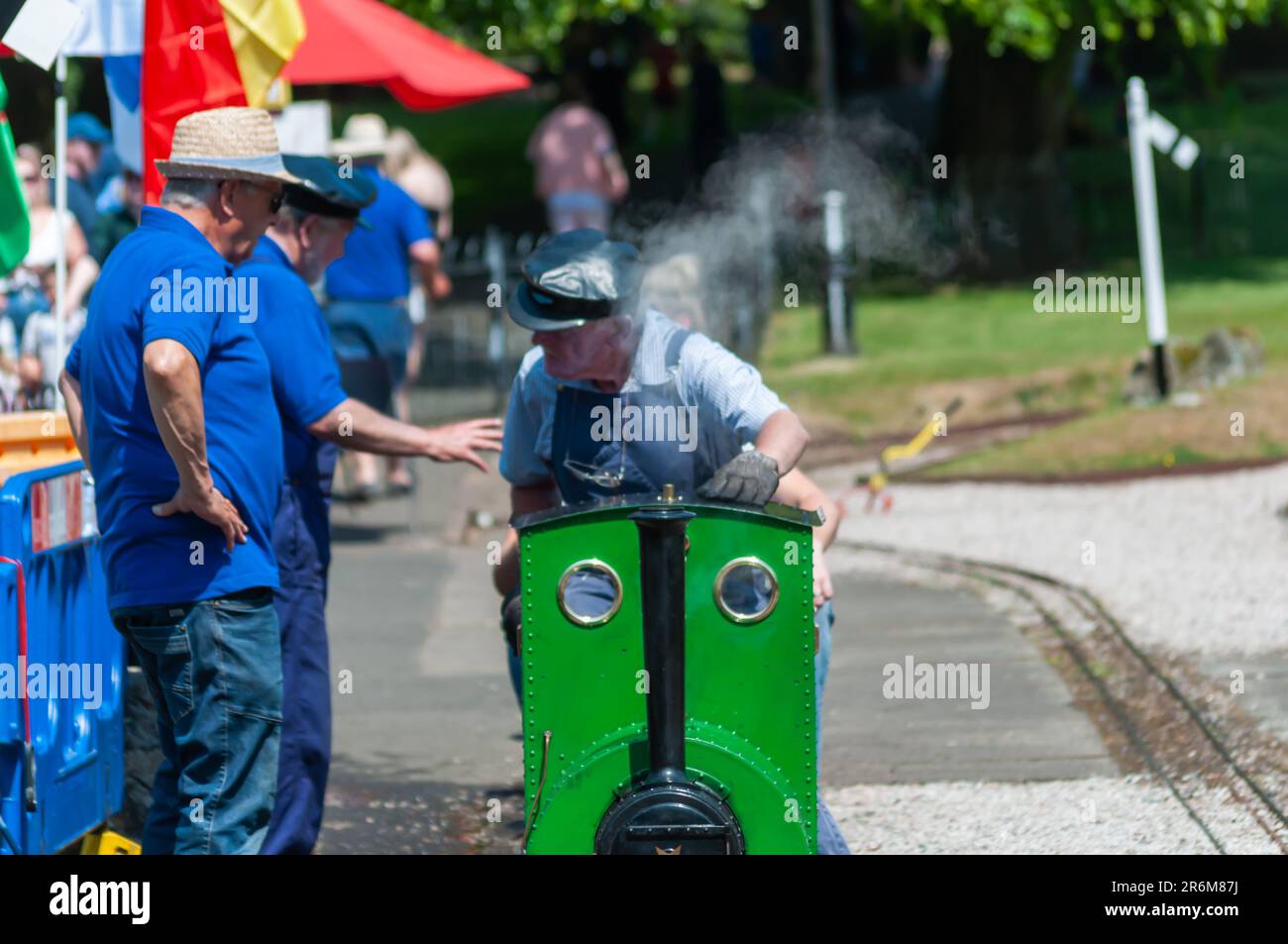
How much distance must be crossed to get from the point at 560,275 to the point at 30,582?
1558 mm

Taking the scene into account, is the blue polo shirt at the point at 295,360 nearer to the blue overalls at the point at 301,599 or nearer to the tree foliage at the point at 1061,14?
the blue overalls at the point at 301,599

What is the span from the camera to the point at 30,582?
17.3 ft

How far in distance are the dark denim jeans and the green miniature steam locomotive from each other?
0.80 meters

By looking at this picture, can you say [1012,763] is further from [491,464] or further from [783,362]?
[783,362]

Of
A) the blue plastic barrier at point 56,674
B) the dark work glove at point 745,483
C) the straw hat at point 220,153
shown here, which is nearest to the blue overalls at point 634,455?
the dark work glove at point 745,483

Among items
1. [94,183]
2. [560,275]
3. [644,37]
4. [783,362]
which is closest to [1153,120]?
[783,362]

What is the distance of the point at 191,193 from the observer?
500cm

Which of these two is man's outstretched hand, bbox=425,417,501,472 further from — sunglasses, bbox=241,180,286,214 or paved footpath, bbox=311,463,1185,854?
paved footpath, bbox=311,463,1185,854

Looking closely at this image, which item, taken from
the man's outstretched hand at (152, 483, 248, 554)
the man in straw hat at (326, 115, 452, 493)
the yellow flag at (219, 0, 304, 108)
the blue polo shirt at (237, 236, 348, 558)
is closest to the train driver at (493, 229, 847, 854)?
the blue polo shirt at (237, 236, 348, 558)

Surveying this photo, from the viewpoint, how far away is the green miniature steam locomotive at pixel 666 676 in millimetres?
4387

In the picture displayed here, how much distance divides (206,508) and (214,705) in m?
0.47

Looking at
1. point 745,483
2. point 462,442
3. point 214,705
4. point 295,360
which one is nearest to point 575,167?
point 295,360

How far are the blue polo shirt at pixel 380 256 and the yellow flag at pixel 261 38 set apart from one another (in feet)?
12.2
